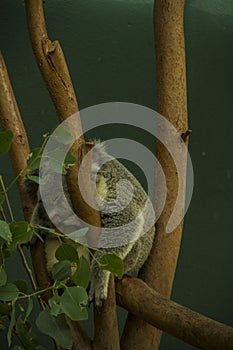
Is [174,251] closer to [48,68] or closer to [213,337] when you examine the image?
[213,337]

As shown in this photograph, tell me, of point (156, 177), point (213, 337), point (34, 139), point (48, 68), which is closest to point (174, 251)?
point (156, 177)

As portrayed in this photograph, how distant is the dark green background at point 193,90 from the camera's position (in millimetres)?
3221

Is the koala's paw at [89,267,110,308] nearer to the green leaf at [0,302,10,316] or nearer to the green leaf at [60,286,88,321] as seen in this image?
the green leaf at [0,302,10,316]

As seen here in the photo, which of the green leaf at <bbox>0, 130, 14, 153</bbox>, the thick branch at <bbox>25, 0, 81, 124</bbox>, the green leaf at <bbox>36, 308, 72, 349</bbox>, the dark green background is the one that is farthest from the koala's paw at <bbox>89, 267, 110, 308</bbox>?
the dark green background

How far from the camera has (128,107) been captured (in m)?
3.26

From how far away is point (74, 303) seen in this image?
64.6 inches

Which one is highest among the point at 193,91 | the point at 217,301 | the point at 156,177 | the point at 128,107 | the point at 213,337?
the point at 193,91

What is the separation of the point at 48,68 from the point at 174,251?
80 cm

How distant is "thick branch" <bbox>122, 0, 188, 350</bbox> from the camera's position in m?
2.25

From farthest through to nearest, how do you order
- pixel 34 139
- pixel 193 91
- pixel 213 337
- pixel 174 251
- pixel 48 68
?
pixel 193 91 → pixel 34 139 → pixel 174 251 → pixel 48 68 → pixel 213 337

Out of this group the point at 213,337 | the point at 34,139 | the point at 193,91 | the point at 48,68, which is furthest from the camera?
the point at 193,91

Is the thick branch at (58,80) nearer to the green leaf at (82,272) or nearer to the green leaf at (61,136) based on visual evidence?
the green leaf at (61,136)

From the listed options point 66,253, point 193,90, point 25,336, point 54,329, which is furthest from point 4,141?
point 193,90

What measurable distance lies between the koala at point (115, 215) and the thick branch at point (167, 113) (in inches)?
2.8
